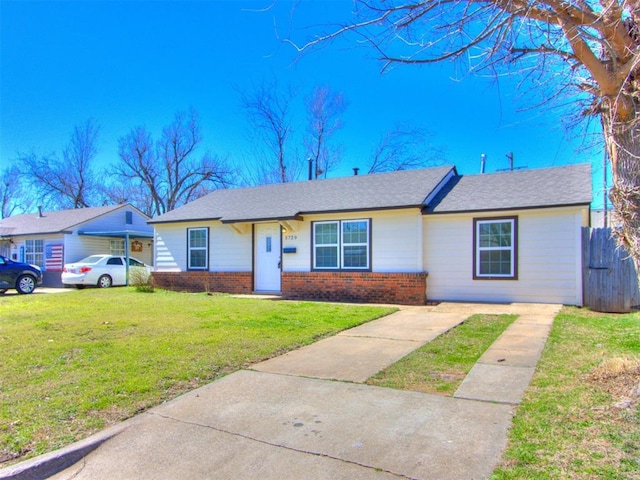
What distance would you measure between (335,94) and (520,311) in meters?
22.6

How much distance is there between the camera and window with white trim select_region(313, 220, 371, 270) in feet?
43.0

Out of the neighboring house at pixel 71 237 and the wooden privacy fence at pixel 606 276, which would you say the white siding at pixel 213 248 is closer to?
the neighboring house at pixel 71 237

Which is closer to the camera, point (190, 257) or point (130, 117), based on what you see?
point (190, 257)

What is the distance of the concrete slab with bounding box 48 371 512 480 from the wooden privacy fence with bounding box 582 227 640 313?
8.10 metres

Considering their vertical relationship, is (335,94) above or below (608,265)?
above

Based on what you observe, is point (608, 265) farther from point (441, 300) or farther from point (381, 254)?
point (381, 254)

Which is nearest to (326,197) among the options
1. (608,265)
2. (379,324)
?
(379,324)

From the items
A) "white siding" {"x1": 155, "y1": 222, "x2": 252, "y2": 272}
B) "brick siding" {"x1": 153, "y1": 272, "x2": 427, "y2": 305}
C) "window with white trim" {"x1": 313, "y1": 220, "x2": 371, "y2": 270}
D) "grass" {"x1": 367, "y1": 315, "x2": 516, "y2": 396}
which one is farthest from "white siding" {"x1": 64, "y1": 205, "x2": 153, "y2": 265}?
"grass" {"x1": 367, "y1": 315, "x2": 516, "y2": 396}

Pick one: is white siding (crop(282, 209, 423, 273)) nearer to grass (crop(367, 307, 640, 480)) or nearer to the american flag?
grass (crop(367, 307, 640, 480))

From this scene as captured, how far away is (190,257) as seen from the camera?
16.7 metres

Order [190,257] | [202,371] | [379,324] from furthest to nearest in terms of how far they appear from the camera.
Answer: [190,257], [379,324], [202,371]

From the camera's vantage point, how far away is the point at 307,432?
354cm

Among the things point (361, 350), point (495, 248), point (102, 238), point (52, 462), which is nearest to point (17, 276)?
point (102, 238)

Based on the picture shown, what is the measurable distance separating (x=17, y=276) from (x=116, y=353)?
14.3m
